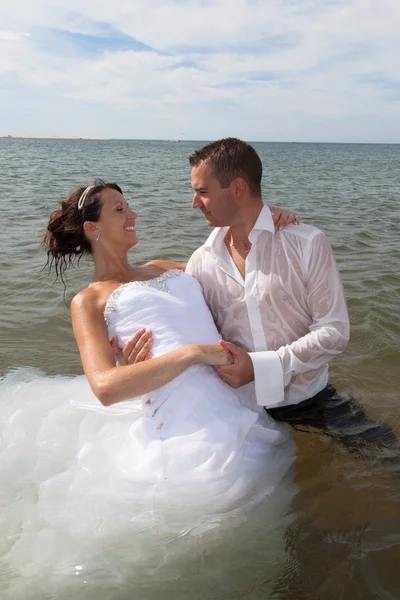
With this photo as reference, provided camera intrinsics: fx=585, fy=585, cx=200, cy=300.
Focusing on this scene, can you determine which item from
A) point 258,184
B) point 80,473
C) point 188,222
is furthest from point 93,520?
point 188,222

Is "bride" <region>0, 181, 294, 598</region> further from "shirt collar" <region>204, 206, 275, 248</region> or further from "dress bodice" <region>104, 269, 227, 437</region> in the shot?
"shirt collar" <region>204, 206, 275, 248</region>

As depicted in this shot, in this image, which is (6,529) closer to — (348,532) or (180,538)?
(180,538)

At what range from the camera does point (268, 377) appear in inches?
136

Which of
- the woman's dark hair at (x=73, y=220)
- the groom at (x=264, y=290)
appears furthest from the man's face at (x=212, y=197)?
the woman's dark hair at (x=73, y=220)

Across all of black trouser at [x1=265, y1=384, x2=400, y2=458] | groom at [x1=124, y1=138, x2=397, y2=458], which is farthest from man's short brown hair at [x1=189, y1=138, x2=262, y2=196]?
black trouser at [x1=265, y1=384, x2=400, y2=458]

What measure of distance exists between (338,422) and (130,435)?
1.50 metres

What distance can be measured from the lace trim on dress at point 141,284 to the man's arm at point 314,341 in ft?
2.28

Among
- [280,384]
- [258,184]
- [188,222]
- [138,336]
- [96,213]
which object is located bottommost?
[188,222]

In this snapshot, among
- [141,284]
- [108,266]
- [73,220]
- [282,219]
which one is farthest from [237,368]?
[73,220]

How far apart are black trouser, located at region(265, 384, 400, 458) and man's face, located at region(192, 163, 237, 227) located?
1330mm

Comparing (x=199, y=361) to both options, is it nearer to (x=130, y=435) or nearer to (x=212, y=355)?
(x=212, y=355)

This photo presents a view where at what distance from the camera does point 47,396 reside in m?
4.48

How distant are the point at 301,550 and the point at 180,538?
72cm

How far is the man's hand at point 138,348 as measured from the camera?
3408 millimetres
